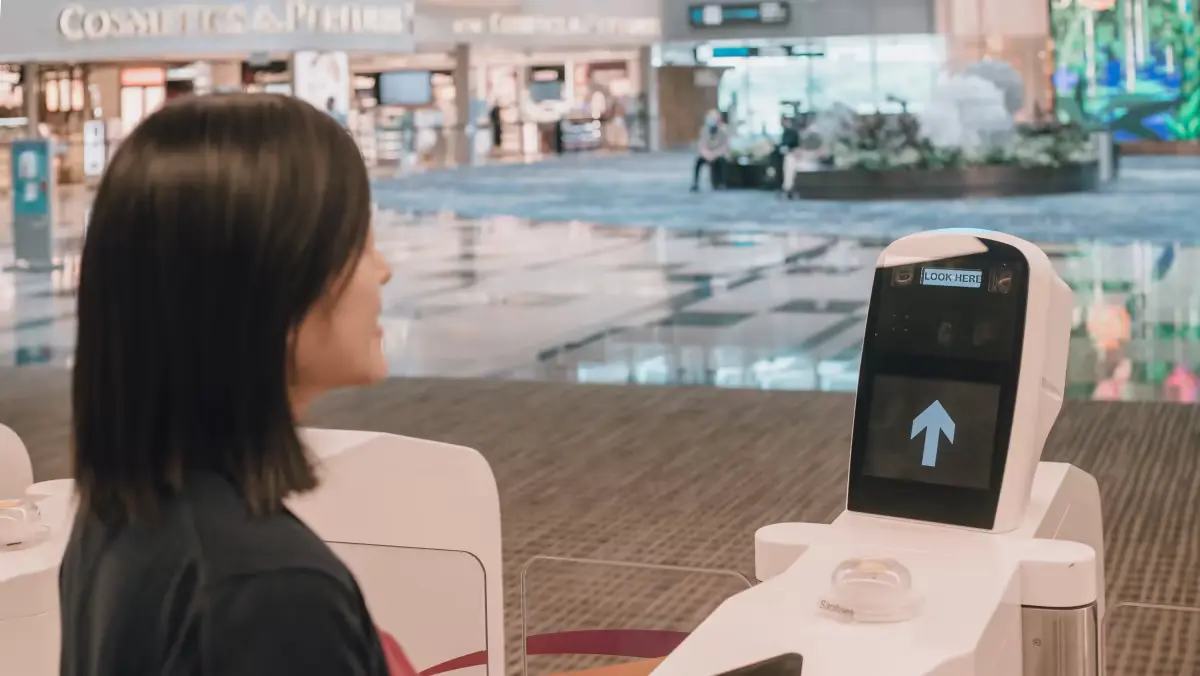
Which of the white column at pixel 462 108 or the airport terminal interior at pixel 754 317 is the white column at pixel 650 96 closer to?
the airport terminal interior at pixel 754 317

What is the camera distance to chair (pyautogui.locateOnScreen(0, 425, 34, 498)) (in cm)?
273

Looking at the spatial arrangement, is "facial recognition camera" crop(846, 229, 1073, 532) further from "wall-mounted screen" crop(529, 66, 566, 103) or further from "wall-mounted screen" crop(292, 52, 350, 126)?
"wall-mounted screen" crop(529, 66, 566, 103)

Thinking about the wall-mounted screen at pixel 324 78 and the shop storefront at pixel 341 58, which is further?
the wall-mounted screen at pixel 324 78

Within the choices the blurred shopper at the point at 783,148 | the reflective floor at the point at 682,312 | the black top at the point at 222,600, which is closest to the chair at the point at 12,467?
the black top at the point at 222,600

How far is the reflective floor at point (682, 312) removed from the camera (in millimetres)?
8906

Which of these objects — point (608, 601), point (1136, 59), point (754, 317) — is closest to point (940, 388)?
point (608, 601)

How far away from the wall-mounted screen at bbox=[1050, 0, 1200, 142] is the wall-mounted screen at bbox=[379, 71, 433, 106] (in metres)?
7.13

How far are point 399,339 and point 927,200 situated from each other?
8.75m

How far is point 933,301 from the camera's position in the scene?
1948 millimetres

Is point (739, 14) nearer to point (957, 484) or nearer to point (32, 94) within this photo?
point (32, 94)

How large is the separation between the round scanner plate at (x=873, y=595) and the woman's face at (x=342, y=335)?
64 cm

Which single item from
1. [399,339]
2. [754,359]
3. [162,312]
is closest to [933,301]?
[162,312]

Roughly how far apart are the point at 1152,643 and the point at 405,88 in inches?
589

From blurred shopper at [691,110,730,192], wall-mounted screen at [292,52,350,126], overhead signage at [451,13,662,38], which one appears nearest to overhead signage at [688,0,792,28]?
overhead signage at [451,13,662,38]
